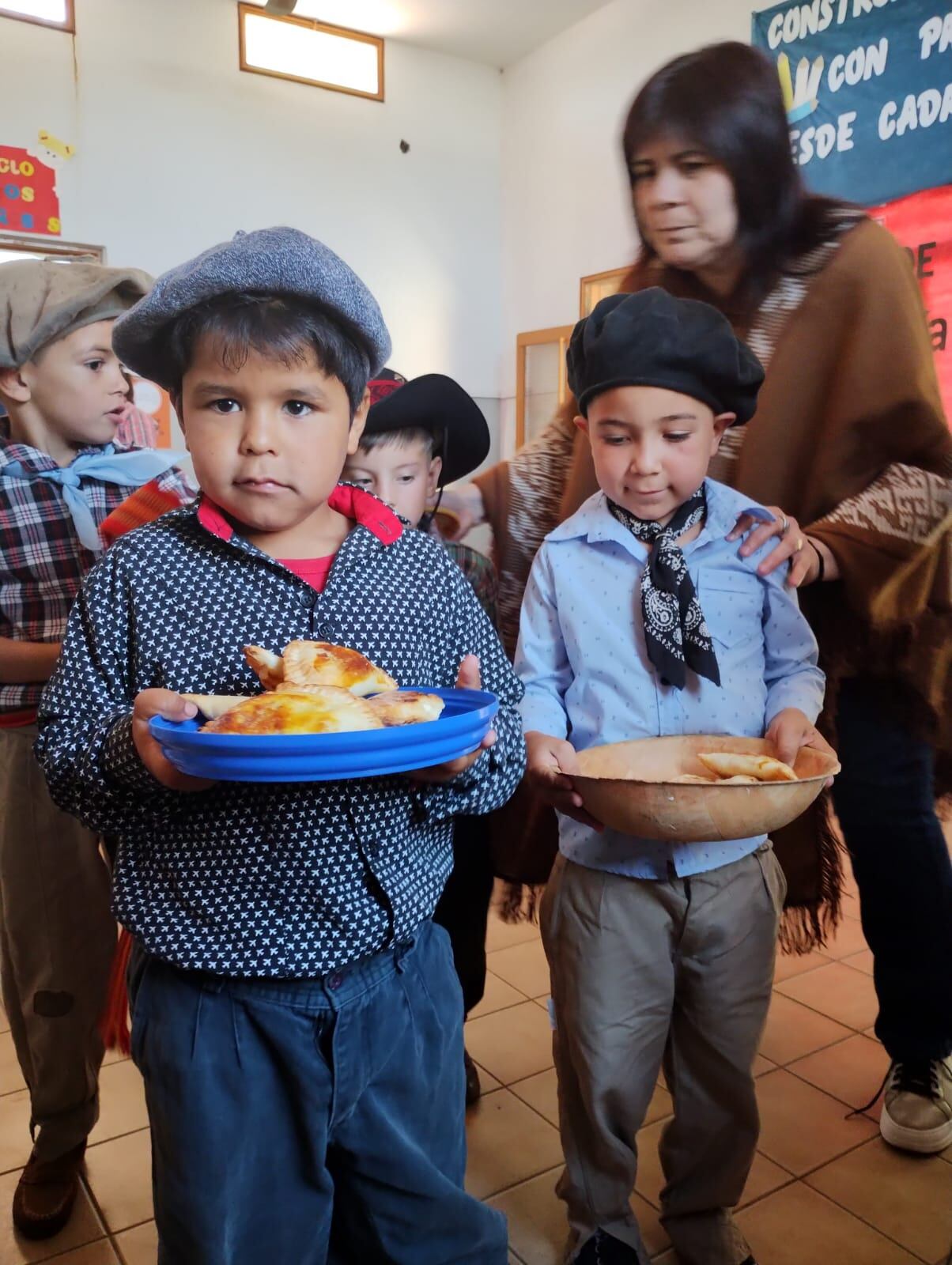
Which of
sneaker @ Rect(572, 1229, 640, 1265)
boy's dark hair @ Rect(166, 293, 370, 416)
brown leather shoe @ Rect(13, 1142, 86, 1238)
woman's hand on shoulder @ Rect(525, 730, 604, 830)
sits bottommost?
brown leather shoe @ Rect(13, 1142, 86, 1238)

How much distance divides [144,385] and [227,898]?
2829 mm

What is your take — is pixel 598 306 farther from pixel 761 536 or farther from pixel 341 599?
pixel 341 599

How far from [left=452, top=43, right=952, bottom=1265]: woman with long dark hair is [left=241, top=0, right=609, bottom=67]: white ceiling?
551 mm

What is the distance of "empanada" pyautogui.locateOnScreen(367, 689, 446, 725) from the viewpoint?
2.71 feet

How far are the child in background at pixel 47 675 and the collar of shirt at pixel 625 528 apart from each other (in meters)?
0.64

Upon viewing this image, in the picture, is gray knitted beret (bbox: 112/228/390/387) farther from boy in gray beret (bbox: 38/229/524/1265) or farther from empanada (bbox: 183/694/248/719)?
empanada (bbox: 183/694/248/719)

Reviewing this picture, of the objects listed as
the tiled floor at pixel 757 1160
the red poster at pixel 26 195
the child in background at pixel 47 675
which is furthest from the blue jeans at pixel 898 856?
the red poster at pixel 26 195

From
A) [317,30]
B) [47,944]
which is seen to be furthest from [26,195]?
[47,944]

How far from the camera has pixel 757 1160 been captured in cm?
170

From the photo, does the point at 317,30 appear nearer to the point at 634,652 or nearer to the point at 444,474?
the point at 444,474

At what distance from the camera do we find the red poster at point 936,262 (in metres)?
1.52

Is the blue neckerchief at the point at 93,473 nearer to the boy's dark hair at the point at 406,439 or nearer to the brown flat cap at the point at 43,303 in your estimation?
the brown flat cap at the point at 43,303

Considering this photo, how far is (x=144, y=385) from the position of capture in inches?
133

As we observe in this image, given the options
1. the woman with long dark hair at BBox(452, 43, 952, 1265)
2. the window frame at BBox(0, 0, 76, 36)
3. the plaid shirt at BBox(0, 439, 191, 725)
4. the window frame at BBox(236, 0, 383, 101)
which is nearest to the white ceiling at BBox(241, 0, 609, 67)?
the window frame at BBox(236, 0, 383, 101)
